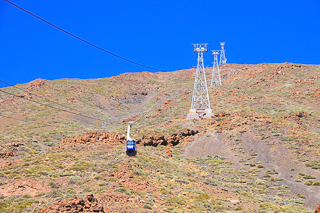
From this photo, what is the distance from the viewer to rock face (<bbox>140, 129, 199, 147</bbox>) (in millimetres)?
38906

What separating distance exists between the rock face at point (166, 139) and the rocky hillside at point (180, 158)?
0.57ft

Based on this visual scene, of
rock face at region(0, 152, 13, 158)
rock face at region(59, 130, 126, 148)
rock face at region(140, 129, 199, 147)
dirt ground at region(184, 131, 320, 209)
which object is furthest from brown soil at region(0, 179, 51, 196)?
dirt ground at region(184, 131, 320, 209)

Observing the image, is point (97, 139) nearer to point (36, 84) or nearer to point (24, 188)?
point (24, 188)

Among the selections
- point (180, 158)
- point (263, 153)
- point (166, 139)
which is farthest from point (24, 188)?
point (263, 153)

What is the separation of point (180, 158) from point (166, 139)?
20.4ft

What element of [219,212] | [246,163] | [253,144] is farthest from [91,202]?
[253,144]

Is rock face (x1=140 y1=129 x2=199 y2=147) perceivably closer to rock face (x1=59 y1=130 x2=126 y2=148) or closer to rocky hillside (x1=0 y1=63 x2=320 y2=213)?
rocky hillside (x1=0 y1=63 x2=320 y2=213)

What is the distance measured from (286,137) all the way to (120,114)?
5253 centimetres

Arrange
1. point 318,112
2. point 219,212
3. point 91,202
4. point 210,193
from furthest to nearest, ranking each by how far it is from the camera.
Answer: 1. point 318,112
2. point 210,193
3. point 219,212
4. point 91,202

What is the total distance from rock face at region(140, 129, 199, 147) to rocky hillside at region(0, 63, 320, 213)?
17 cm

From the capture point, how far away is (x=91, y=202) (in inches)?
627

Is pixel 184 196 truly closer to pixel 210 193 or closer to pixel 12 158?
pixel 210 193

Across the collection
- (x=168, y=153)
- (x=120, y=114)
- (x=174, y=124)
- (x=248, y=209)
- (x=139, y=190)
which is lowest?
(x=248, y=209)

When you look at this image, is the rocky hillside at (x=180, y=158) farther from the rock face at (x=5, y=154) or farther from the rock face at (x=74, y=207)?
the rock face at (x=5, y=154)
